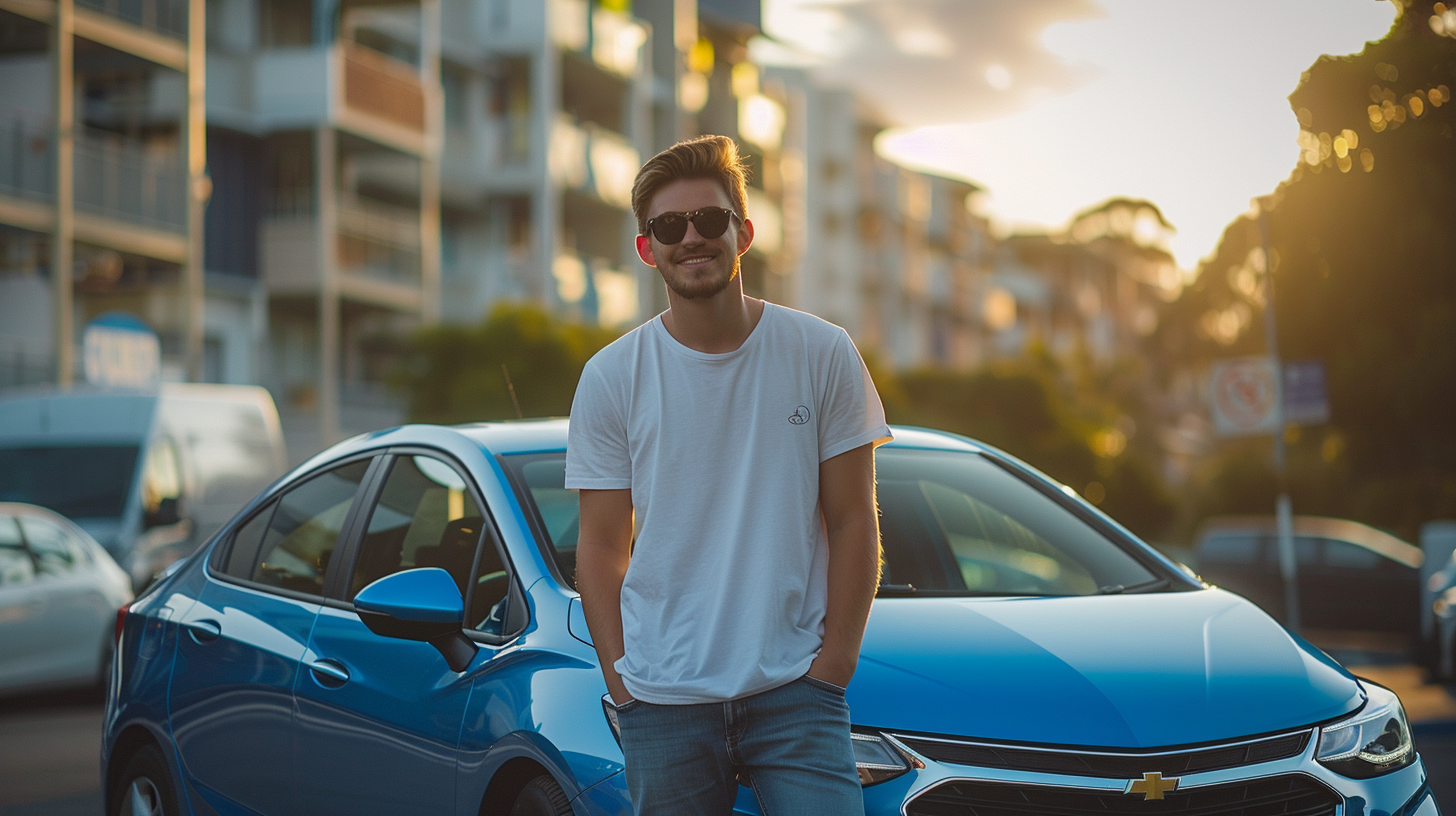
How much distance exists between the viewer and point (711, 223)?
128 inches

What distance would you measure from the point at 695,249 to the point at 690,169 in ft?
0.51

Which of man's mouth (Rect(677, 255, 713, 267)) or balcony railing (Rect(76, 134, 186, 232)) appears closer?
man's mouth (Rect(677, 255, 713, 267))

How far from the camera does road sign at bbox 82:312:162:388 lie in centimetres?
2295

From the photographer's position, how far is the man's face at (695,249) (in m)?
3.23

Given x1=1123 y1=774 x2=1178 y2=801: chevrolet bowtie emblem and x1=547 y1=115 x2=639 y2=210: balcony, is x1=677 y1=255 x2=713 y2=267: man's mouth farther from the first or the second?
x1=547 y1=115 x2=639 y2=210: balcony

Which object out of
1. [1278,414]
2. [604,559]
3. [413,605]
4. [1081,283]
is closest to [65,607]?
[413,605]

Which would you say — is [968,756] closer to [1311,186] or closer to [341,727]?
[341,727]

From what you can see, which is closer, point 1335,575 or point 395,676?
point 395,676

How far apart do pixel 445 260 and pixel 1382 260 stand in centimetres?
2301

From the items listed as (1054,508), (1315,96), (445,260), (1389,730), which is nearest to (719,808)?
(1389,730)

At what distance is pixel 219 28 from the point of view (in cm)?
3378

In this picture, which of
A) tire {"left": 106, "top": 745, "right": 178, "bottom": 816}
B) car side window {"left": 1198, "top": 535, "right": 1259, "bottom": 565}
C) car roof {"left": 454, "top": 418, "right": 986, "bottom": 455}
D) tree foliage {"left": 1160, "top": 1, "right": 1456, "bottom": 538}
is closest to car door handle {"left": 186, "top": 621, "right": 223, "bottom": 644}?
tire {"left": 106, "top": 745, "right": 178, "bottom": 816}

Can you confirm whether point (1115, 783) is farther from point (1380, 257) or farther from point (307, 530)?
point (1380, 257)

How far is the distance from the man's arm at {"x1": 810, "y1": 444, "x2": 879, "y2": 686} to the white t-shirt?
0.03 m
